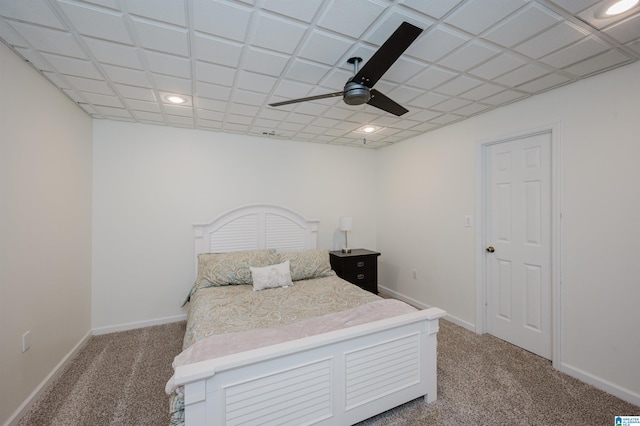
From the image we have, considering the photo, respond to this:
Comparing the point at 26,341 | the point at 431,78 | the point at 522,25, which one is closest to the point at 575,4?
the point at 522,25

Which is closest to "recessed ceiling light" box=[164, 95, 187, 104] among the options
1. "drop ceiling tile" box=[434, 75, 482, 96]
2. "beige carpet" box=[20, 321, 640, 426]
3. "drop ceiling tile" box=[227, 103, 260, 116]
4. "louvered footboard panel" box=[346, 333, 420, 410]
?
"drop ceiling tile" box=[227, 103, 260, 116]

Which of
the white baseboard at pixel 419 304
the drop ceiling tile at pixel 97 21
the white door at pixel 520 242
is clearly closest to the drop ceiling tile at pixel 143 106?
the drop ceiling tile at pixel 97 21

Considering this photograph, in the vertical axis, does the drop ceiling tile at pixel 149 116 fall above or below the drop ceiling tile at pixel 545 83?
below

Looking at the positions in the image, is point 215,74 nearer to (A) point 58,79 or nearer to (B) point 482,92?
(A) point 58,79

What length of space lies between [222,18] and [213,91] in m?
0.95

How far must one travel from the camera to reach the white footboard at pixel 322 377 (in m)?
1.31

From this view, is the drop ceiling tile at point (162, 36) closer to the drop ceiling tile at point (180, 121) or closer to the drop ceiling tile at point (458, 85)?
the drop ceiling tile at point (180, 121)

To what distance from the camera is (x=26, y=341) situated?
1.88 meters

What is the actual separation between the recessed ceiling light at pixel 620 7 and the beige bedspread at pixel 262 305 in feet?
7.88

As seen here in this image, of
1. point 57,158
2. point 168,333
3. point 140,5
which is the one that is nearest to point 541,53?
point 140,5

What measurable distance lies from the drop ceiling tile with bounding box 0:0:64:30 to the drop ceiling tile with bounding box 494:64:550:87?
2.95 meters

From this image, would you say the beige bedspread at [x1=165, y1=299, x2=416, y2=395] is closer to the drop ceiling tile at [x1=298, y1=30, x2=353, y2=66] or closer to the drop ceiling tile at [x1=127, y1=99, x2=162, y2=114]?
the drop ceiling tile at [x1=298, y1=30, x2=353, y2=66]

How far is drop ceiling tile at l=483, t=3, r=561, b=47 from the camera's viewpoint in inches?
56.0

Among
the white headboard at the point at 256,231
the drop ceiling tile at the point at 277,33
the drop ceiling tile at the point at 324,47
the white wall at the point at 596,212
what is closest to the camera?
the drop ceiling tile at the point at 277,33
